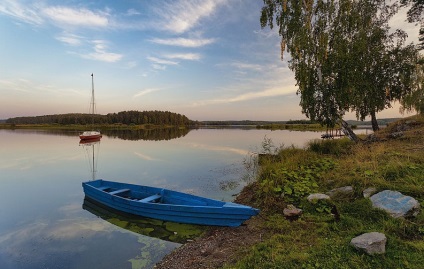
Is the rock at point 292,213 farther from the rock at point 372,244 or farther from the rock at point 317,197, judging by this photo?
the rock at point 372,244

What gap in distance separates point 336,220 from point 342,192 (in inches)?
62.9

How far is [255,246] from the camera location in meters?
5.78

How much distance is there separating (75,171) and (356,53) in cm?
2370

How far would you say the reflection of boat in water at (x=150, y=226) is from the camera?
8180 mm

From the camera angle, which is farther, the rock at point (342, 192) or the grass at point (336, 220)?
the rock at point (342, 192)

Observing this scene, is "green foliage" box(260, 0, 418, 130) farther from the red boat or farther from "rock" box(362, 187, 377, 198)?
the red boat

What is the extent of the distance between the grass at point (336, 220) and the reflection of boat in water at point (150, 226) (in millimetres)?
2732

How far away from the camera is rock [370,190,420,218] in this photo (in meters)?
5.86

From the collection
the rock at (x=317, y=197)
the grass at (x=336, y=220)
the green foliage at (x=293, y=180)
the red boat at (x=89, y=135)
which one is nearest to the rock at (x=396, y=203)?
the grass at (x=336, y=220)

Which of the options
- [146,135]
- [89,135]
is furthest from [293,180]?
[146,135]

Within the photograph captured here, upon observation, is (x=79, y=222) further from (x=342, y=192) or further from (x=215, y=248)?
(x=342, y=192)

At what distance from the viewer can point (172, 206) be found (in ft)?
28.7

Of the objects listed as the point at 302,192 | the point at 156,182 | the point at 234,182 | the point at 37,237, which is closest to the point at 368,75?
the point at 234,182

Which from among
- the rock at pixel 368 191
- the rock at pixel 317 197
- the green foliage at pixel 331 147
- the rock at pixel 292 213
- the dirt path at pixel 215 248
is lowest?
the dirt path at pixel 215 248
